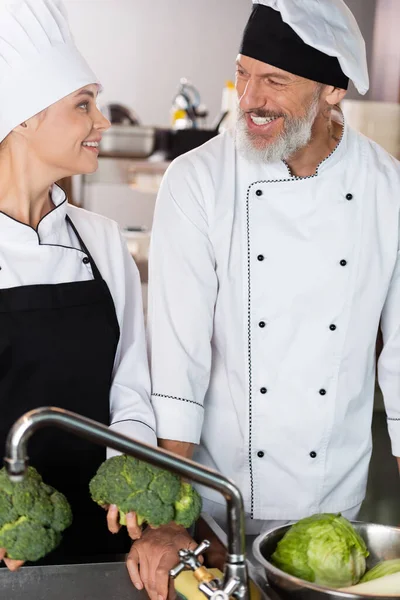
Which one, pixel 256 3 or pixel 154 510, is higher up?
pixel 256 3

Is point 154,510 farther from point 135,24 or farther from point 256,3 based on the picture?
point 135,24

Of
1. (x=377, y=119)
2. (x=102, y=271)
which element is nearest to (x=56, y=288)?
(x=102, y=271)

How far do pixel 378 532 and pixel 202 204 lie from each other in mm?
890

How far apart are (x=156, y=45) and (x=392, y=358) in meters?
7.24

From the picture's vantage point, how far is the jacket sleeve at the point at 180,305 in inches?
78.0

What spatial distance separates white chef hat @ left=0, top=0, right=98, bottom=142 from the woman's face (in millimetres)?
26

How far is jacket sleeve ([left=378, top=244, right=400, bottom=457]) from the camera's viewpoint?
6.93 feet

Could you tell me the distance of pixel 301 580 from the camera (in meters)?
1.31

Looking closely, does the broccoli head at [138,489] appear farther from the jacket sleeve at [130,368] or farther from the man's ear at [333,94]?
the man's ear at [333,94]

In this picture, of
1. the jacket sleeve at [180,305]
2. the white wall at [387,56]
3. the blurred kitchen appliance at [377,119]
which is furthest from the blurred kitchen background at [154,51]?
the jacket sleeve at [180,305]

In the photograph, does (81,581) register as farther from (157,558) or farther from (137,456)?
(137,456)

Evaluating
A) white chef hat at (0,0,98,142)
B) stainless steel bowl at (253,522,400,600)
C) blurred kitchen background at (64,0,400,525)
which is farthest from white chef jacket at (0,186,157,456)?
blurred kitchen background at (64,0,400,525)

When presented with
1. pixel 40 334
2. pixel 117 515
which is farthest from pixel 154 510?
pixel 40 334

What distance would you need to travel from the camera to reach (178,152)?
4262 millimetres
